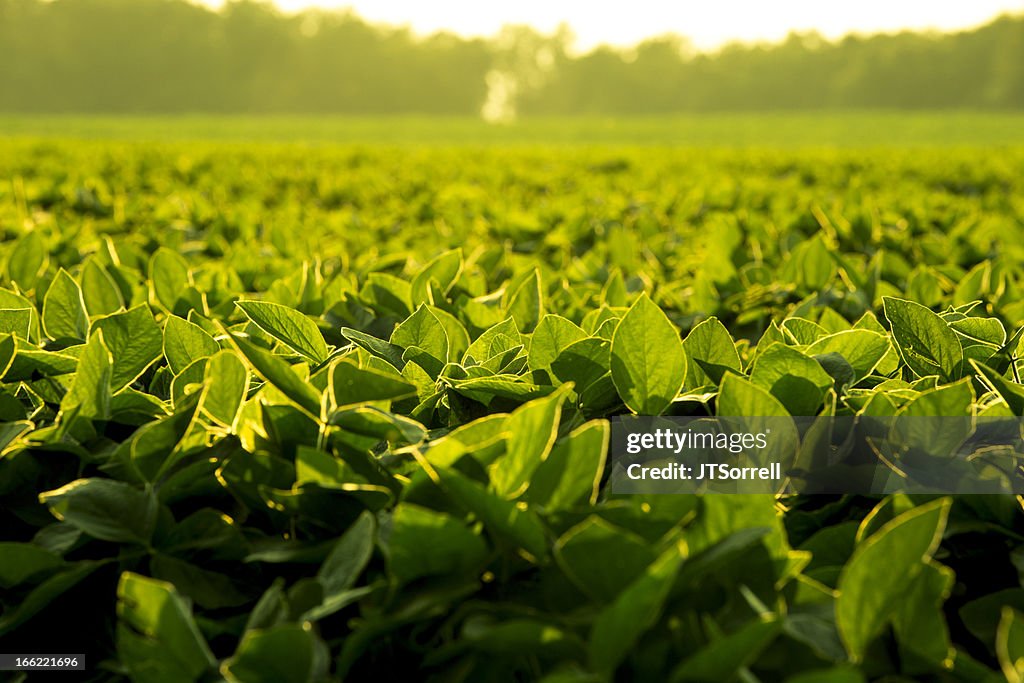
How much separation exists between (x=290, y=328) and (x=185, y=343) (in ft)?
0.60

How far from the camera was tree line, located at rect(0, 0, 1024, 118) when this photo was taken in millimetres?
86438

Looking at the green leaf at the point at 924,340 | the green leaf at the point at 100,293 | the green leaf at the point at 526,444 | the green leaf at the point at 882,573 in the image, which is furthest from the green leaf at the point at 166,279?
the green leaf at the point at 882,573

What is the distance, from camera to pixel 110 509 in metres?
1.14

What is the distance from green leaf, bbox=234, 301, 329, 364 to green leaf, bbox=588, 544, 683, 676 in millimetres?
833

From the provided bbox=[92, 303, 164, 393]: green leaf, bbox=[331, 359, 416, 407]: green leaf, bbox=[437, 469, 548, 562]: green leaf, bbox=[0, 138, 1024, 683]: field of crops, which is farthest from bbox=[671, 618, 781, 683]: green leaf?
bbox=[92, 303, 164, 393]: green leaf

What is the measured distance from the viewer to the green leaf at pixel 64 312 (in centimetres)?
173

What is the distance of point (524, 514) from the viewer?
38.3 inches

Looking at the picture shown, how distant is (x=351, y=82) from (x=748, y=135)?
63.1 m

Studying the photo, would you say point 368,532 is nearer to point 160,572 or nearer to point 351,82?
point 160,572

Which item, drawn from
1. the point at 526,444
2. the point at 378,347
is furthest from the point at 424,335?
the point at 526,444

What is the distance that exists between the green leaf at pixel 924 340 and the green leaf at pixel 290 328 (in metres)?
0.99

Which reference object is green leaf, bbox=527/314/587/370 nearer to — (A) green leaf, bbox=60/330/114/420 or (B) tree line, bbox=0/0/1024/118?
(A) green leaf, bbox=60/330/114/420

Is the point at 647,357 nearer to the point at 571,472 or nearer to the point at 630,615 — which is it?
the point at 571,472

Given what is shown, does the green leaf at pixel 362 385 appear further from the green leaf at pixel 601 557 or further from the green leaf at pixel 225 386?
the green leaf at pixel 601 557
